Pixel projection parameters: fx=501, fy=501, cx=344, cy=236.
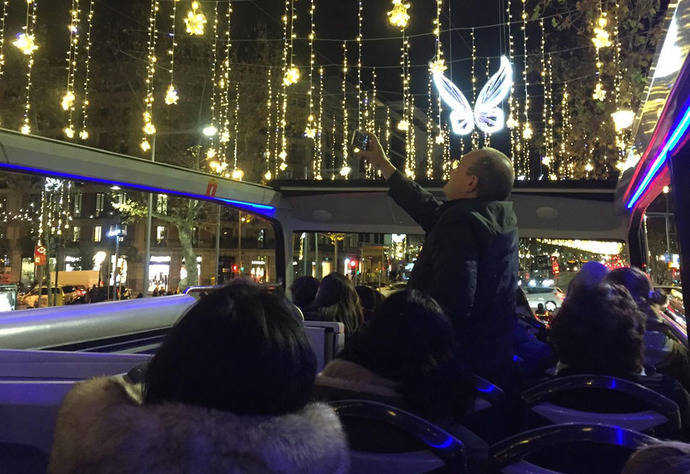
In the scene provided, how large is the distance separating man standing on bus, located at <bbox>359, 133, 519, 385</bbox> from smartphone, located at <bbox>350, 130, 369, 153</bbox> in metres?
0.74

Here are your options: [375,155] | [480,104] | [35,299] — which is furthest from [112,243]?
[375,155]

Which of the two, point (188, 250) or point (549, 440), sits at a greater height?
point (188, 250)

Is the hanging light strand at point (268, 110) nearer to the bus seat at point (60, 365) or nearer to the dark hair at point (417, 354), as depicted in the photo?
the bus seat at point (60, 365)

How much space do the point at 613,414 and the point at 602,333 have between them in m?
0.52

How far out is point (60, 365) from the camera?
209 cm

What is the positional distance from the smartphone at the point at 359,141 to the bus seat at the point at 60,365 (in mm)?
1839

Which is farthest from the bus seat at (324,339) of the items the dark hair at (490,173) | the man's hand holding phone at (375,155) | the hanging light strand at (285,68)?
the hanging light strand at (285,68)

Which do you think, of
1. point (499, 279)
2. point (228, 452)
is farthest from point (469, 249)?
point (228, 452)

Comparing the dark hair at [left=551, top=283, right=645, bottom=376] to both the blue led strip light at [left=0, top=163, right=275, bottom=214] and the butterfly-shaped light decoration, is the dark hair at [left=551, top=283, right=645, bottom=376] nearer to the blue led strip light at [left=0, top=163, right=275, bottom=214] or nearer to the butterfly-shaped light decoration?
the blue led strip light at [left=0, top=163, right=275, bottom=214]

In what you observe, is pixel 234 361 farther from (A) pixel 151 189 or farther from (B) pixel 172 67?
(B) pixel 172 67

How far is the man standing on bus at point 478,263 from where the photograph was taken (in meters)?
2.24

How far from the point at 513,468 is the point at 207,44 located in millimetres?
25246

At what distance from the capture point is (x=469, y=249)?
89.2 inches

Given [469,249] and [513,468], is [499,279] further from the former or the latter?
[513,468]
